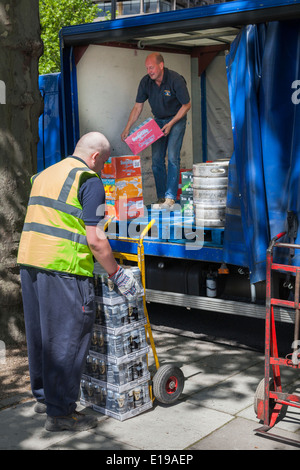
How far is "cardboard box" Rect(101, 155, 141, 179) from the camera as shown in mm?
7137

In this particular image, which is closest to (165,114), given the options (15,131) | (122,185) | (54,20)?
(122,185)

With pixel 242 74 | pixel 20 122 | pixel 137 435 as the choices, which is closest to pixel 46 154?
pixel 20 122

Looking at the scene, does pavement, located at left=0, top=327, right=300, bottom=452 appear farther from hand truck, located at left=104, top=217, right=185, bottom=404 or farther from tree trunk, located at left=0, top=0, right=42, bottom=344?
tree trunk, located at left=0, top=0, right=42, bottom=344

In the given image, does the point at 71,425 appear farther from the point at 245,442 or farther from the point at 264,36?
the point at 264,36

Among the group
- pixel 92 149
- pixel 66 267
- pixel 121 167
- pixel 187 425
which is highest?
pixel 92 149

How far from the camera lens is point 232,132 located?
21.4 feet

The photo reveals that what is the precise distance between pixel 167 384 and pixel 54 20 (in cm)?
2166

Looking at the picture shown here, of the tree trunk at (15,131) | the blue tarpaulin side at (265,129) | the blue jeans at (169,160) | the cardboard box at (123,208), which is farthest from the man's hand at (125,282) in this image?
the blue jeans at (169,160)

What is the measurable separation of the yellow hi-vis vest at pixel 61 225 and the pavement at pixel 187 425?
1120 millimetres

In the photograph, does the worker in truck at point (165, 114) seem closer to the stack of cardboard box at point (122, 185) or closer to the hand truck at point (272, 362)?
the stack of cardboard box at point (122, 185)

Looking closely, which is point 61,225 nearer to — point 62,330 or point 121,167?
point 62,330

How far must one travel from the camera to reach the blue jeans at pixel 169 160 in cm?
792

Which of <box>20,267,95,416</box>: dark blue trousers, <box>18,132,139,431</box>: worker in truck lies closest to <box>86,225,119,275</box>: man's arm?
<box>18,132,139,431</box>: worker in truck

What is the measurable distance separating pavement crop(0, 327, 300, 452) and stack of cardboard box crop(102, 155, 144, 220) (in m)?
2.23
